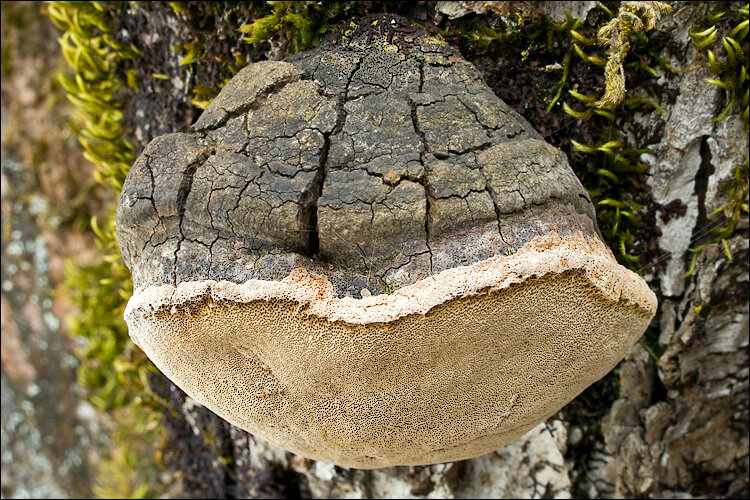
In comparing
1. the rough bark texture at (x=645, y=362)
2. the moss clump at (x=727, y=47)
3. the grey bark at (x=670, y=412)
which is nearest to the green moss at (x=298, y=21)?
the rough bark texture at (x=645, y=362)

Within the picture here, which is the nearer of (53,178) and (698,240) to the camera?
(698,240)

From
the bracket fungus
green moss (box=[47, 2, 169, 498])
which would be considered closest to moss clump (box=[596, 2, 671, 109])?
the bracket fungus

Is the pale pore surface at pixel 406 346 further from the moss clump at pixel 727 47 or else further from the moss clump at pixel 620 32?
the moss clump at pixel 727 47

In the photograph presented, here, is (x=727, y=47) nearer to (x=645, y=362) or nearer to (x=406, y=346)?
(x=645, y=362)

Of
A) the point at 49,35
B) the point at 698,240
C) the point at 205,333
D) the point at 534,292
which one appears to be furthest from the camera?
the point at 49,35

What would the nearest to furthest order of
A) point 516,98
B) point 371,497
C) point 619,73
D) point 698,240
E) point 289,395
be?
point 289,395, point 619,73, point 516,98, point 698,240, point 371,497

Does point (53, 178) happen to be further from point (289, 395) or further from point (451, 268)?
point (451, 268)

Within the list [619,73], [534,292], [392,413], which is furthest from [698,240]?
[392,413]

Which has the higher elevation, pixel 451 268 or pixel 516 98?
pixel 516 98

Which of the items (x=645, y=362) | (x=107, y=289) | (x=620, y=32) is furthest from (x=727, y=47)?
(x=107, y=289)
